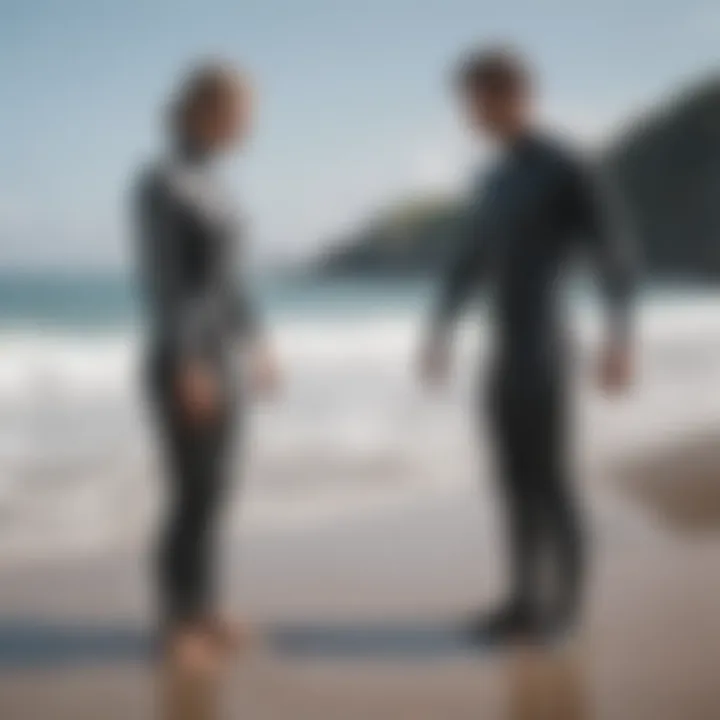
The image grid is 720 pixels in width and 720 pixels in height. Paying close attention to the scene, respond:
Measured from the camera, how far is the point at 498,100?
1.31m

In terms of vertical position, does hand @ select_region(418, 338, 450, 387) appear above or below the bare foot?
above

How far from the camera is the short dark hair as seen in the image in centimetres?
131

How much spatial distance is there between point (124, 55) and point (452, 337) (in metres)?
0.55

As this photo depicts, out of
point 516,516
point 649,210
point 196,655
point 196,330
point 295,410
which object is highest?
point 649,210

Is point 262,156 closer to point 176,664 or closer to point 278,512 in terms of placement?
point 278,512

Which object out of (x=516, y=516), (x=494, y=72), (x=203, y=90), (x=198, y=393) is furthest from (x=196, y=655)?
(x=494, y=72)

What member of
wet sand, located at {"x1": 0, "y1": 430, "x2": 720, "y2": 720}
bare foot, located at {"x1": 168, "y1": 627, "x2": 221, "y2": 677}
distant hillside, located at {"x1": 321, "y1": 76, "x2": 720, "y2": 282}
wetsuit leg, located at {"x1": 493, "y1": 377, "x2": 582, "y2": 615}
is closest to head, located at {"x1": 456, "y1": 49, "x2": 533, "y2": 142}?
distant hillside, located at {"x1": 321, "y1": 76, "x2": 720, "y2": 282}

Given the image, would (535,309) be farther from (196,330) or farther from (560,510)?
(196,330)

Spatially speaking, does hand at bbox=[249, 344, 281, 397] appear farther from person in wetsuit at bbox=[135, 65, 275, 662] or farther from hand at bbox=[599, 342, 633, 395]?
hand at bbox=[599, 342, 633, 395]

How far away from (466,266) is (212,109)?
37 cm

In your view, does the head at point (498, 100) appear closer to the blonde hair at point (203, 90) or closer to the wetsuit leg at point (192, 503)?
the blonde hair at point (203, 90)

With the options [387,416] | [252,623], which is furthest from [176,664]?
[387,416]

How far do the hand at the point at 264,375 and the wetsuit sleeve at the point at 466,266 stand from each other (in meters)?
0.21

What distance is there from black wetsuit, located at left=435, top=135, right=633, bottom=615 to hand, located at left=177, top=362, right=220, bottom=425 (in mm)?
294
